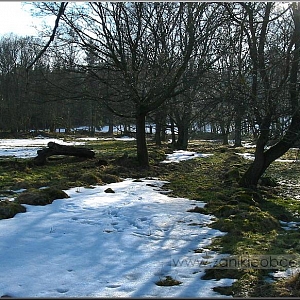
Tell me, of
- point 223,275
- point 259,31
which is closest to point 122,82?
point 259,31

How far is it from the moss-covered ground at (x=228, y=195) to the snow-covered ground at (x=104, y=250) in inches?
13.9

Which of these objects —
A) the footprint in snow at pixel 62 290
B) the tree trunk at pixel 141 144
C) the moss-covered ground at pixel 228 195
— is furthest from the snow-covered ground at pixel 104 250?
the tree trunk at pixel 141 144

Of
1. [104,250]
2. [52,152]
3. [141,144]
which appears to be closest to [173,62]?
[141,144]

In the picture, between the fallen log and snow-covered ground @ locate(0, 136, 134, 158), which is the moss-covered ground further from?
snow-covered ground @ locate(0, 136, 134, 158)

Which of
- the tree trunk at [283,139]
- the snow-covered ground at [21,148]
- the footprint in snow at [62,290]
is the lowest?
the footprint in snow at [62,290]

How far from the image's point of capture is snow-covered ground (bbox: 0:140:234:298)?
14.6 ft

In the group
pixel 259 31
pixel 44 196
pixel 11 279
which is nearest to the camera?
pixel 11 279

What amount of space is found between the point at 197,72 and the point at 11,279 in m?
10.9

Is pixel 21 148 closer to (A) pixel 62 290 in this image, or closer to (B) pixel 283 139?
(B) pixel 283 139

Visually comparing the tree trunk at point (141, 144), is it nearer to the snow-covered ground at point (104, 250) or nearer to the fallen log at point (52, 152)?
the fallen log at point (52, 152)

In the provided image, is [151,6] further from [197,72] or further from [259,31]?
[259,31]

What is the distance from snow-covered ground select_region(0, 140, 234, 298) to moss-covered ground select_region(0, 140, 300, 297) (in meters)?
0.35

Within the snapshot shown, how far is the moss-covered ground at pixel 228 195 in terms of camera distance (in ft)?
15.9

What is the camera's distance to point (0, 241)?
5805 millimetres
